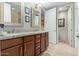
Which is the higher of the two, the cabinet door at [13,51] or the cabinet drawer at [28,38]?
the cabinet drawer at [28,38]

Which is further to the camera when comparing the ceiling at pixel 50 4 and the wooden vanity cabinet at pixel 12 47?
the ceiling at pixel 50 4

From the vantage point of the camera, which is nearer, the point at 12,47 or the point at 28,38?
the point at 12,47

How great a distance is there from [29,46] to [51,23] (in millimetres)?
595

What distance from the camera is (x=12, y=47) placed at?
6.26 ft

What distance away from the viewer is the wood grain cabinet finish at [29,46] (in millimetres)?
2139

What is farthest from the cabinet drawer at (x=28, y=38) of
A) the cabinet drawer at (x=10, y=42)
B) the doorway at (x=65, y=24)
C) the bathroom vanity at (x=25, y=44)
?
the doorway at (x=65, y=24)

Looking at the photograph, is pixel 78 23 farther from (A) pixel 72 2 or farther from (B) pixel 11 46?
(B) pixel 11 46

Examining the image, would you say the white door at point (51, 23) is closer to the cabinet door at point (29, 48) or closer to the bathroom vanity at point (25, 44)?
the bathroom vanity at point (25, 44)

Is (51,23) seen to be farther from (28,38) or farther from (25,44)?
(25,44)

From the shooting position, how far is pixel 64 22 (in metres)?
2.29

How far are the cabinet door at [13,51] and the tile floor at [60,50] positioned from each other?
0.46m

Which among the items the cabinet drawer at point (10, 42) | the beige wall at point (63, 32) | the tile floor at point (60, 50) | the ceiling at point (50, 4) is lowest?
the tile floor at point (60, 50)

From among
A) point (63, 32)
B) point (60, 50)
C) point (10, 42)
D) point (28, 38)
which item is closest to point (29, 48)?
point (28, 38)

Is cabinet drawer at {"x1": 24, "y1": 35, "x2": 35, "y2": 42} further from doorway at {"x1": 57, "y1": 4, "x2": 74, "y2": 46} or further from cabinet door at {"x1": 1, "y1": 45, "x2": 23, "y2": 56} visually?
doorway at {"x1": 57, "y1": 4, "x2": 74, "y2": 46}
